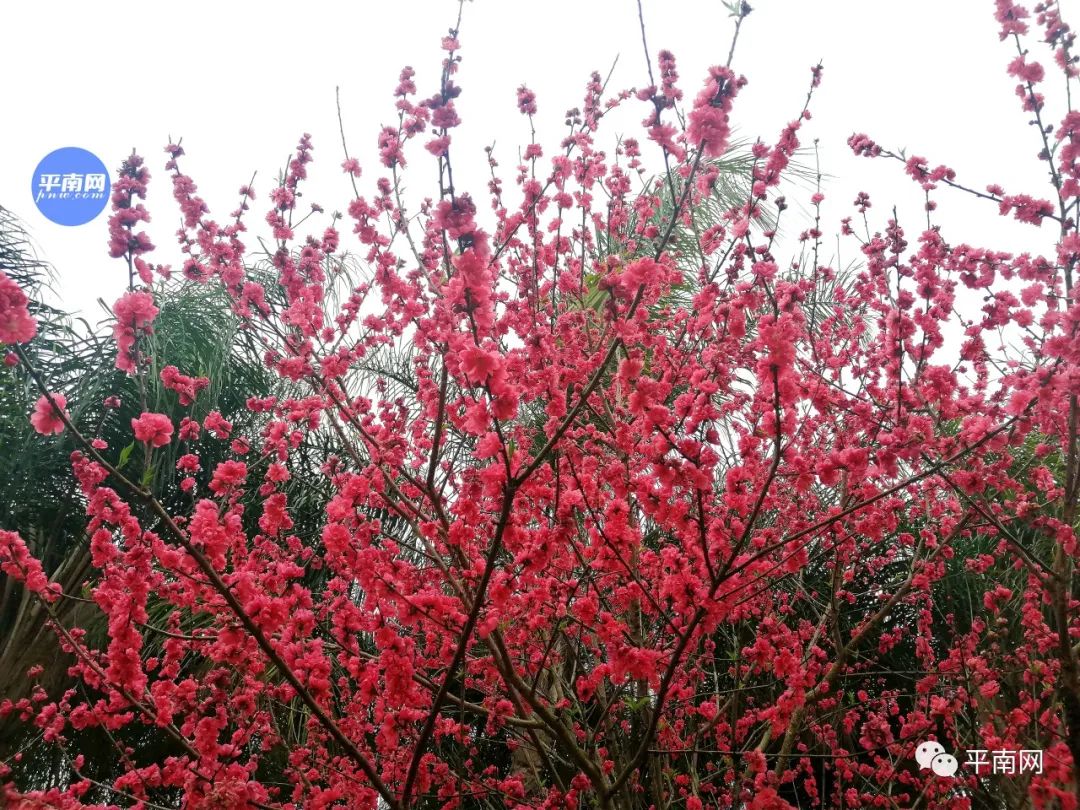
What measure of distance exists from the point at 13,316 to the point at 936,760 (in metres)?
3.85

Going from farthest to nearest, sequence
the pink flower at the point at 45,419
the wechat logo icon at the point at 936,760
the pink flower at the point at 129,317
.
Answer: the wechat logo icon at the point at 936,760, the pink flower at the point at 129,317, the pink flower at the point at 45,419

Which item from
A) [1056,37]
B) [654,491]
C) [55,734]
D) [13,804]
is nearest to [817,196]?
[1056,37]

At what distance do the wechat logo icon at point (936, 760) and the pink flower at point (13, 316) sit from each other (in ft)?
12.4

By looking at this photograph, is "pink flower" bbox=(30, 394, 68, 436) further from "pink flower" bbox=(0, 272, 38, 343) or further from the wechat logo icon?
the wechat logo icon

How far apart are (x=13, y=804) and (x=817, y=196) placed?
174 inches

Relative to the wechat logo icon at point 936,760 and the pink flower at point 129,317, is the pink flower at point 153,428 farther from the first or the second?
the wechat logo icon at point 936,760

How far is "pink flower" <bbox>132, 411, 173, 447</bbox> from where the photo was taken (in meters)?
2.05

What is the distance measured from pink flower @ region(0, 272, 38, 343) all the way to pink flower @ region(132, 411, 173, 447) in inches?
18.9

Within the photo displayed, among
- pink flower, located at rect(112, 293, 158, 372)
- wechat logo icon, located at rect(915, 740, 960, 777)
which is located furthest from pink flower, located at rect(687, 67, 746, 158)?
wechat logo icon, located at rect(915, 740, 960, 777)

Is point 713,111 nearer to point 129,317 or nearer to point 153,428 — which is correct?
point 129,317

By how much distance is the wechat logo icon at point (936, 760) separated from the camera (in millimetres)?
3174

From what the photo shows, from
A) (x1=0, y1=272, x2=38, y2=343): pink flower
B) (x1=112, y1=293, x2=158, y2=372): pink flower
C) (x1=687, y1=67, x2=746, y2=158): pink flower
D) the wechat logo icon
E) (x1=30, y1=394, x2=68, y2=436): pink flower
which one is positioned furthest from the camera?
the wechat logo icon

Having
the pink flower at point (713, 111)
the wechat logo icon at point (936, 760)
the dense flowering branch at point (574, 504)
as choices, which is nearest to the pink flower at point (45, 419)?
the dense flowering branch at point (574, 504)

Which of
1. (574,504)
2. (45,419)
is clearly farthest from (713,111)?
(45,419)
